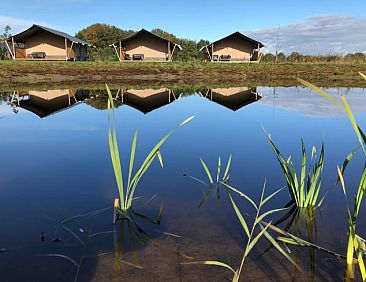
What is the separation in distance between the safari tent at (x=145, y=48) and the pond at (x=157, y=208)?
92.7 feet

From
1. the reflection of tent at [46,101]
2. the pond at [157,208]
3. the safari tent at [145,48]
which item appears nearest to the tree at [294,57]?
the safari tent at [145,48]

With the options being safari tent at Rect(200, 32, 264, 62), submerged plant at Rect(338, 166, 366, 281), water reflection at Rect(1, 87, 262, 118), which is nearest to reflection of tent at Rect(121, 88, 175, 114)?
water reflection at Rect(1, 87, 262, 118)

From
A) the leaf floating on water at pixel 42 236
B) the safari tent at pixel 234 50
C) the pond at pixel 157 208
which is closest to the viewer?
the pond at pixel 157 208

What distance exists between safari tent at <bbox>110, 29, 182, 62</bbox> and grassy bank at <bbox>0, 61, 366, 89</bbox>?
7.47m

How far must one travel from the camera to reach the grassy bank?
2462 cm

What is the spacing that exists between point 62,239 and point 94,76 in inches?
976

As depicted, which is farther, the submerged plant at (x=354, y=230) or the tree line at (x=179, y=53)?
the tree line at (x=179, y=53)

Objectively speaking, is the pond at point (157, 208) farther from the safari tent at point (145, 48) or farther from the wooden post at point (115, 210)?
the safari tent at point (145, 48)

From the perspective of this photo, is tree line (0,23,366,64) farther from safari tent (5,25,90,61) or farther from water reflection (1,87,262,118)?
water reflection (1,87,262,118)

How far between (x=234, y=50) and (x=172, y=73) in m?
12.6

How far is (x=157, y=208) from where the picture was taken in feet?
12.9

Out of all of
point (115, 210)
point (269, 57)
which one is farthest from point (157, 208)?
point (269, 57)

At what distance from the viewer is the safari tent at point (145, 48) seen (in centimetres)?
3588

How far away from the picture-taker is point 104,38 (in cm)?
6944
